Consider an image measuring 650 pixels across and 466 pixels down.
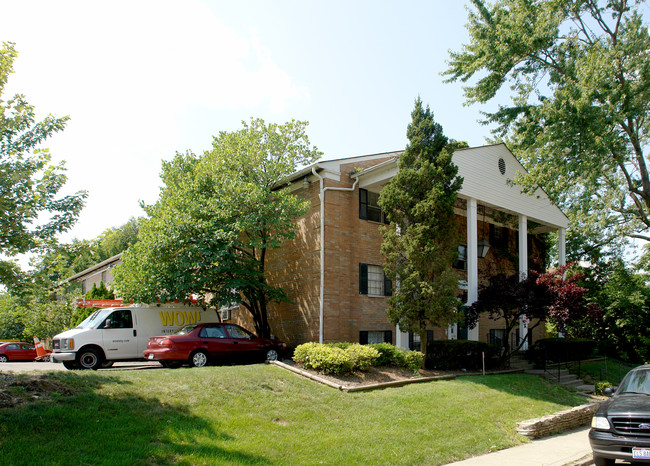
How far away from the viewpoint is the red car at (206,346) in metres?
13.5

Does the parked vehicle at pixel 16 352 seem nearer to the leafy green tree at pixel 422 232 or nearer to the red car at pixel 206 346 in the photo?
the red car at pixel 206 346

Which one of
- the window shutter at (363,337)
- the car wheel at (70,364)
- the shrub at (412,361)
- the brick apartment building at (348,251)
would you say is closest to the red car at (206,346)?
the car wheel at (70,364)

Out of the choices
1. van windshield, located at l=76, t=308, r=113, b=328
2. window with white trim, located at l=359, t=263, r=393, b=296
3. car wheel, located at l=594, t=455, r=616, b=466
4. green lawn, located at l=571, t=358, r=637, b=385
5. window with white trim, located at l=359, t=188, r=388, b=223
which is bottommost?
green lawn, located at l=571, t=358, r=637, b=385

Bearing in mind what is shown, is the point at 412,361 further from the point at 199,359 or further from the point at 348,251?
the point at 199,359

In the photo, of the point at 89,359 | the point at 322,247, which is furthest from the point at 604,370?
the point at 89,359

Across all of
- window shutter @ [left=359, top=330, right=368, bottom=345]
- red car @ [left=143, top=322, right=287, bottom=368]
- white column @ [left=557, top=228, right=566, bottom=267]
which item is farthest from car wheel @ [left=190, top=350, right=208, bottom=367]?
white column @ [left=557, top=228, right=566, bottom=267]

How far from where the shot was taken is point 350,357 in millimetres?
12555

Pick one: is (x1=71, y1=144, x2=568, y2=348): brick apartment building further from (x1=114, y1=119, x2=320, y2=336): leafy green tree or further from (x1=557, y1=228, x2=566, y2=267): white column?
(x1=557, y1=228, x2=566, y2=267): white column

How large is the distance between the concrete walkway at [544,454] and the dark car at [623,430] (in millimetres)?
827

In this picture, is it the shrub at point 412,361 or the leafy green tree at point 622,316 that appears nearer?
the shrub at point 412,361

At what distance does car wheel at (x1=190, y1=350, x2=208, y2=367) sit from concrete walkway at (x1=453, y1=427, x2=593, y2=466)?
826cm

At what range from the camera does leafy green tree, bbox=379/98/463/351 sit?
14.6 meters

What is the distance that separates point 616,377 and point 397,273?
11.8 m

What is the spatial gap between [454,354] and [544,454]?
6.52 metres
